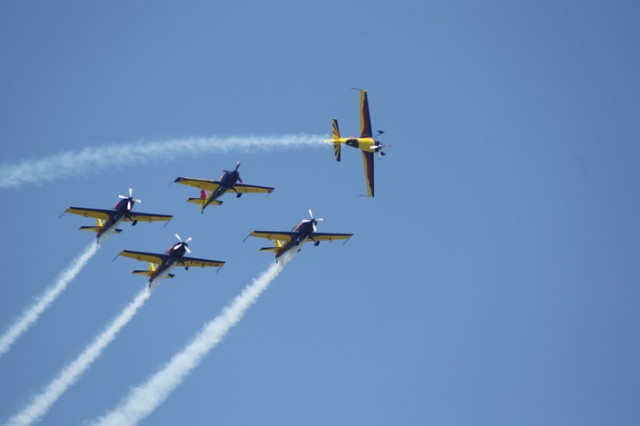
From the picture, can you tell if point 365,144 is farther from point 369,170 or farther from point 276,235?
point 276,235

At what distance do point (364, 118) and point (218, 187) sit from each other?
15.9m

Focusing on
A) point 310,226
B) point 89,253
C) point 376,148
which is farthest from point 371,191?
point 89,253

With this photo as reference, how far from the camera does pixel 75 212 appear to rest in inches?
3499

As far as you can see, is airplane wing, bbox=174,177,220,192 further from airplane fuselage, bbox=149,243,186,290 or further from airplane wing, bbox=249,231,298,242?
airplane wing, bbox=249,231,298,242

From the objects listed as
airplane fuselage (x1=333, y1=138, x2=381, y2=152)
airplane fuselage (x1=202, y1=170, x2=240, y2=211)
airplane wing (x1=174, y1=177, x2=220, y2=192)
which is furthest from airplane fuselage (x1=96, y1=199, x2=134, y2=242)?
airplane fuselage (x1=333, y1=138, x2=381, y2=152)

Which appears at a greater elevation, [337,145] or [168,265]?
[337,145]

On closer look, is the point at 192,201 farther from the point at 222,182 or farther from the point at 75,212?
the point at 75,212

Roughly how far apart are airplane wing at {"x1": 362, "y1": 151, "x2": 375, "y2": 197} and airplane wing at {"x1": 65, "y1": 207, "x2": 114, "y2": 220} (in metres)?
24.3

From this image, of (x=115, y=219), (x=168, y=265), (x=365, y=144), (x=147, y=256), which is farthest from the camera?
(x=365, y=144)

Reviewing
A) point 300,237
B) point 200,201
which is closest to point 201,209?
point 200,201

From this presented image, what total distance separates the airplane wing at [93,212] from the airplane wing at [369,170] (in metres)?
24.3

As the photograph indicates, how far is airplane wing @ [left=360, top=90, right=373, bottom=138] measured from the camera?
9800 centimetres

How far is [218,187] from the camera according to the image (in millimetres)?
92125

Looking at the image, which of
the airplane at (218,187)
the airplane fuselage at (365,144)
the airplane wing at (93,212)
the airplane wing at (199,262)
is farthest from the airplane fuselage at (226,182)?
the airplane fuselage at (365,144)
